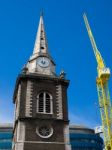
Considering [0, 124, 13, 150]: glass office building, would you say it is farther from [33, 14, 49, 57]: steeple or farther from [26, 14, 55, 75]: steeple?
[26, 14, 55, 75]: steeple

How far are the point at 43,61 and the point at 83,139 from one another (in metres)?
67.1

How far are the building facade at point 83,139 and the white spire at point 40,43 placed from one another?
61.0m

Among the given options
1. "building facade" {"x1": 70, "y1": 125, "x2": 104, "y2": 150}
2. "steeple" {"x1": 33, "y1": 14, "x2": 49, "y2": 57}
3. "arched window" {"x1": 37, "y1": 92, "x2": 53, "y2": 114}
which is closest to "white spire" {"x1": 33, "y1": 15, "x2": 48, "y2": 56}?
"steeple" {"x1": 33, "y1": 14, "x2": 49, "y2": 57}

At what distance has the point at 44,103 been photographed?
124 ft

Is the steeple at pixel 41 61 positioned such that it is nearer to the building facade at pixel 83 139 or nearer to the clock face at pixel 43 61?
the clock face at pixel 43 61

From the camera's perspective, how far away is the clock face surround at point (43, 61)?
4238 centimetres

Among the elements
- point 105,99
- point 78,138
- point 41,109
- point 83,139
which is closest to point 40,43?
point 41,109

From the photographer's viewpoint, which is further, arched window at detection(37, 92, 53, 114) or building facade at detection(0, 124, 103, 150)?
building facade at detection(0, 124, 103, 150)

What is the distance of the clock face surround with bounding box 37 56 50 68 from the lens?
139 feet

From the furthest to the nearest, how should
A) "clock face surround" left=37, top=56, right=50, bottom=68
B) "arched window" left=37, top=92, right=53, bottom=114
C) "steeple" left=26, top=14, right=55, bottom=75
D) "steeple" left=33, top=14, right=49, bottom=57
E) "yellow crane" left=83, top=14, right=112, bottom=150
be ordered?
"yellow crane" left=83, top=14, right=112, bottom=150 < "steeple" left=33, top=14, right=49, bottom=57 < "clock face surround" left=37, top=56, right=50, bottom=68 < "steeple" left=26, top=14, right=55, bottom=75 < "arched window" left=37, top=92, right=53, bottom=114

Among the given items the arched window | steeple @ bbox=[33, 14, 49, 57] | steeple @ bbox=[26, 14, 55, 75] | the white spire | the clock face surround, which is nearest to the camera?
the arched window

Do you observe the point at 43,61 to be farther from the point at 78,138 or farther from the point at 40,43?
the point at 78,138

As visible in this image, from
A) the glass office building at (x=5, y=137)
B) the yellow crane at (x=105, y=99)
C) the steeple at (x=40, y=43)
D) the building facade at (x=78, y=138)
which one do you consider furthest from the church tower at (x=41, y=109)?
the building facade at (x=78, y=138)

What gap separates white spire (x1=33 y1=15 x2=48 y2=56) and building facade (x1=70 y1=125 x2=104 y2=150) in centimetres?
6100
